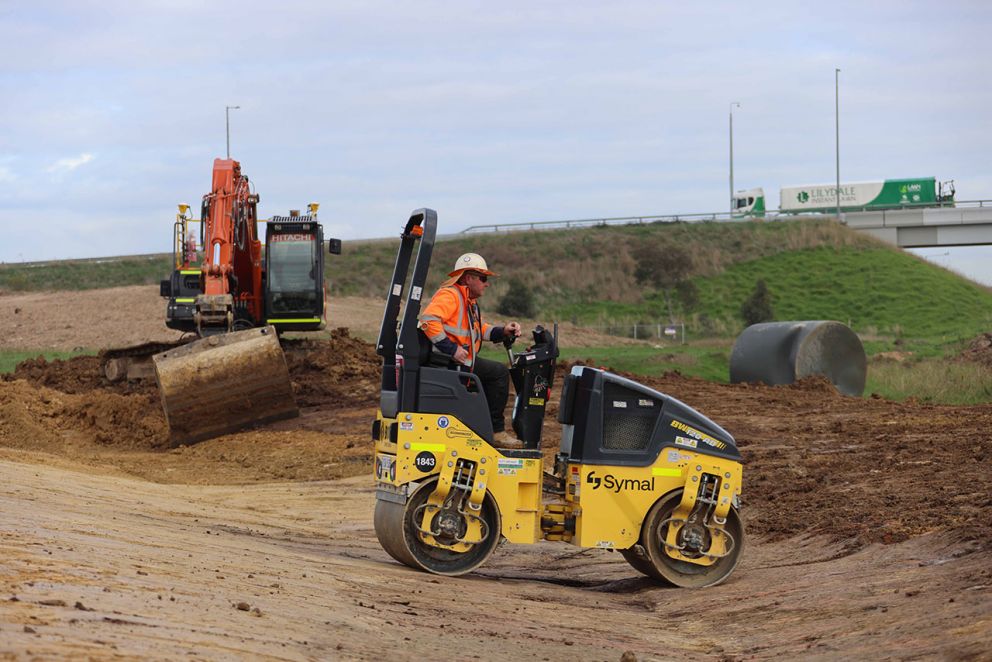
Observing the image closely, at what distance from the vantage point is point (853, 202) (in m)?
81.6

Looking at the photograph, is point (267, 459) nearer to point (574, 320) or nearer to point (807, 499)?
point (807, 499)

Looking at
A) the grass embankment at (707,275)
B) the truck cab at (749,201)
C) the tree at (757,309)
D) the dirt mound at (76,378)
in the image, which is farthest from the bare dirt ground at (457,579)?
the truck cab at (749,201)

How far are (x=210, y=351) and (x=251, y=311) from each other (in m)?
6.93

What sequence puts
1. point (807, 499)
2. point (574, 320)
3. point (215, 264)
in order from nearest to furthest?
point (807, 499), point (215, 264), point (574, 320)

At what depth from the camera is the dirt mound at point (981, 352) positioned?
29506 mm

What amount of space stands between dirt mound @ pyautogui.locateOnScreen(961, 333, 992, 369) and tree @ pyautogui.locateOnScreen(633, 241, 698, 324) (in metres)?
30.8

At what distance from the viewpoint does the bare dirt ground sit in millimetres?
6338

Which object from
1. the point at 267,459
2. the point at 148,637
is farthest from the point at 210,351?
the point at 148,637

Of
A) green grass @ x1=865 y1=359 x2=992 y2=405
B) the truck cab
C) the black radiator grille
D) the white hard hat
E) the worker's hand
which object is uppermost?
the truck cab

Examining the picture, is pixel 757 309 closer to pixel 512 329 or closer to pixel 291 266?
pixel 291 266

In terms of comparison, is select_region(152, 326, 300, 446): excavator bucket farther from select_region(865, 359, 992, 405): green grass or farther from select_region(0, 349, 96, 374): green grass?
select_region(0, 349, 96, 374): green grass

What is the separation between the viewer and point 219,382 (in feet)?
65.3

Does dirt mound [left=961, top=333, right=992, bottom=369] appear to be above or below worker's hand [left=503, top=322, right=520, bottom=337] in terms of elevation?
below

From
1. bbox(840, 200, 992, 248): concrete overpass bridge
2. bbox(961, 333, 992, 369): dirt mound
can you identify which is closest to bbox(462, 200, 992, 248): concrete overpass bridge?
bbox(840, 200, 992, 248): concrete overpass bridge
